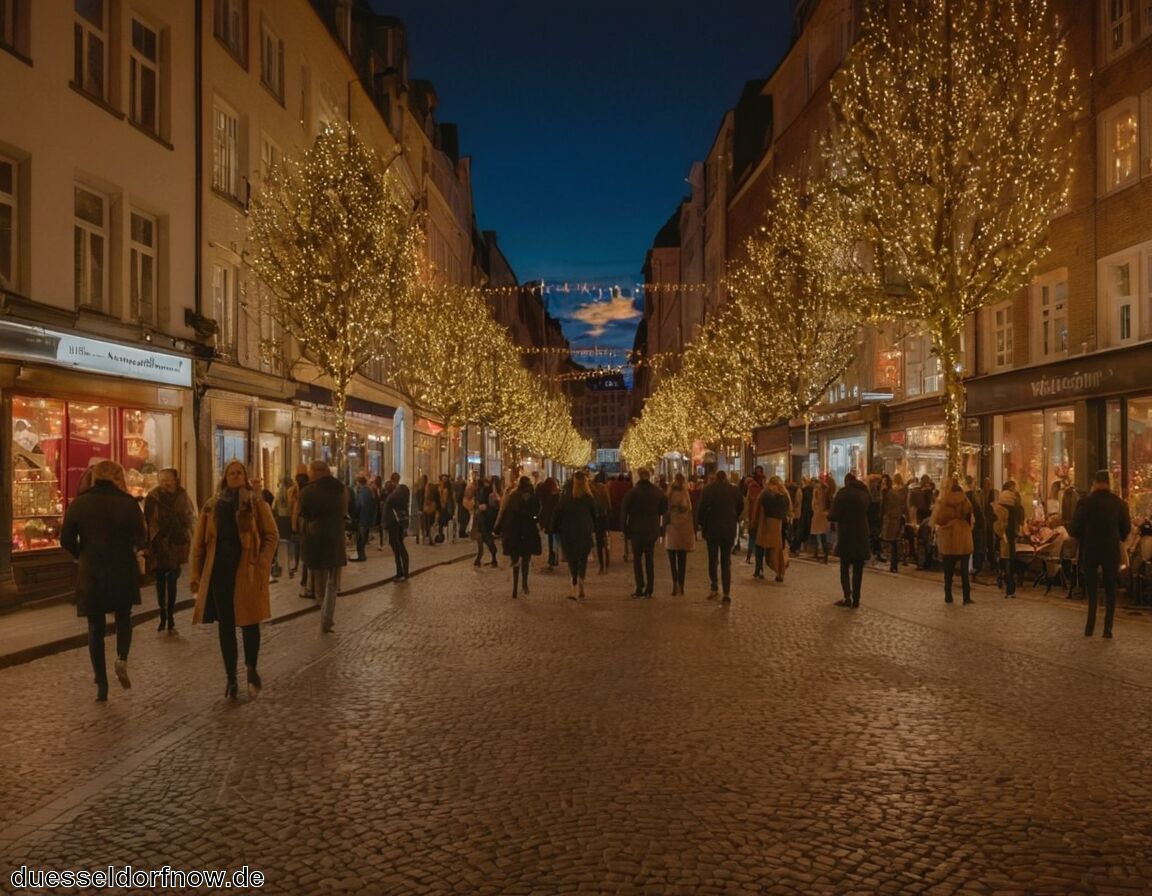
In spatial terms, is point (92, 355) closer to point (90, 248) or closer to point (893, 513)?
point (90, 248)

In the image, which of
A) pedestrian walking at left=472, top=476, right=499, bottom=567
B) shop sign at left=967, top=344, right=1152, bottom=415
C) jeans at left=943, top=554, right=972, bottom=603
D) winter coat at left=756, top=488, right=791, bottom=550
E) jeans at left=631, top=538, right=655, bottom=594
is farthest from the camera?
pedestrian walking at left=472, top=476, right=499, bottom=567

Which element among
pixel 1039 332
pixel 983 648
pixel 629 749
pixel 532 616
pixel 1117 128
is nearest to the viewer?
pixel 629 749

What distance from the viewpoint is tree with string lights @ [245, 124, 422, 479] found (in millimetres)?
25250

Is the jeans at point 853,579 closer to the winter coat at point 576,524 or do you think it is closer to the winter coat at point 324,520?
the winter coat at point 576,524

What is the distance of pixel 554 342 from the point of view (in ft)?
500

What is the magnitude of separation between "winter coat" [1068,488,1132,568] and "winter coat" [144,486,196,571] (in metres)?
9.91

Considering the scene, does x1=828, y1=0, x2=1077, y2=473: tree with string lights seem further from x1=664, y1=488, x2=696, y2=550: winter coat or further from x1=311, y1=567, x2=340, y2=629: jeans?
x1=311, y1=567, x2=340, y2=629: jeans

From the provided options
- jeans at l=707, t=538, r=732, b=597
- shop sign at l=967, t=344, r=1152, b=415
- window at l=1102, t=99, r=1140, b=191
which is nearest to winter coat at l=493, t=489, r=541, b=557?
jeans at l=707, t=538, r=732, b=597

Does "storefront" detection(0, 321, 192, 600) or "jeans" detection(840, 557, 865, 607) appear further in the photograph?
"jeans" detection(840, 557, 865, 607)

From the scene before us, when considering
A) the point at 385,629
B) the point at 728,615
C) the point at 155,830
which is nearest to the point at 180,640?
the point at 385,629

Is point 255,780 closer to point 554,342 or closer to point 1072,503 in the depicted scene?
point 1072,503

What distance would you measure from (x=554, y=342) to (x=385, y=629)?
139 m

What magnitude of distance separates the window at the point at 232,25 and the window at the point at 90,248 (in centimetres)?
644

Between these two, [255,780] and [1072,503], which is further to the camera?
[1072,503]
